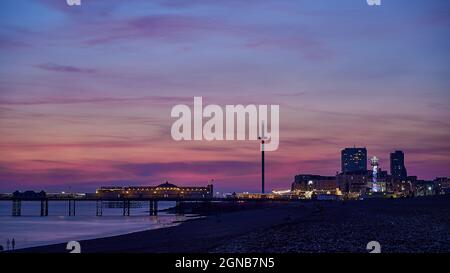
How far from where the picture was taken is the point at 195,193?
188 metres

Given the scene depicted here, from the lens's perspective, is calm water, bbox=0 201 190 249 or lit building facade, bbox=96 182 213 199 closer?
calm water, bbox=0 201 190 249

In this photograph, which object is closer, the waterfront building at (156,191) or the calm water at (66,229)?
the calm water at (66,229)

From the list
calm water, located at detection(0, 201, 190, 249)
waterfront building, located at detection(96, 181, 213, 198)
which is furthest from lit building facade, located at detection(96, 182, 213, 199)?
calm water, located at detection(0, 201, 190, 249)

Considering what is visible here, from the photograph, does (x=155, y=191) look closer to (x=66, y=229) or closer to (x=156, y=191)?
(x=156, y=191)

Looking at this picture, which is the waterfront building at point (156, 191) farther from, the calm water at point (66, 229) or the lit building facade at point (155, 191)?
the calm water at point (66, 229)

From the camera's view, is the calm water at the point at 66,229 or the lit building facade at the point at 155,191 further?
the lit building facade at the point at 155,191

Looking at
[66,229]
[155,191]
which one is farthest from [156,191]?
[66,229]

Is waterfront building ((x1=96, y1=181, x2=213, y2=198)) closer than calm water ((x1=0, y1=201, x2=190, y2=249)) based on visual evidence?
No

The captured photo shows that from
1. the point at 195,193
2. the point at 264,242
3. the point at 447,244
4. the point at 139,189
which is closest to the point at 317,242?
the point at 264,242

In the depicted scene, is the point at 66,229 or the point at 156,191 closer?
the point at 66,229

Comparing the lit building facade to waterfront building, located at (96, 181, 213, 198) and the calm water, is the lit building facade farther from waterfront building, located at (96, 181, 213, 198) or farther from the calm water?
the calm water

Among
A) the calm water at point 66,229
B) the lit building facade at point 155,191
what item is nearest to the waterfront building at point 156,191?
the lit building facade at point 155,191
